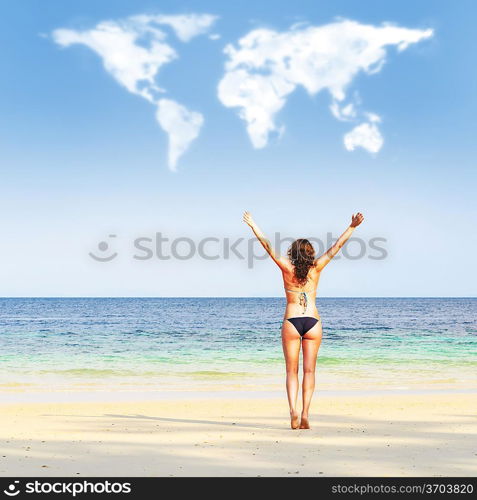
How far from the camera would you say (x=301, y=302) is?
23.2 feet

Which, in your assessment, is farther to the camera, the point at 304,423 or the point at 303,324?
the point at 304,423

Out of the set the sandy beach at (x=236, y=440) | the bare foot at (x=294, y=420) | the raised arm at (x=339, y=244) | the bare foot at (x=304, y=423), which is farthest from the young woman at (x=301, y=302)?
the sandy beach at (x=236, y=440)

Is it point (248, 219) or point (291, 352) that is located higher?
point (248, 219)

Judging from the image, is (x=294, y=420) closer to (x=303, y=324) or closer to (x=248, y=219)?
(x=303, y=324)

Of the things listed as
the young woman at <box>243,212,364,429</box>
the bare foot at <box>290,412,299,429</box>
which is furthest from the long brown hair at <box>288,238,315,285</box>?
the bare foot at <box>290,412,299,429</box>

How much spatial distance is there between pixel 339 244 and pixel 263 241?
2.73 feet

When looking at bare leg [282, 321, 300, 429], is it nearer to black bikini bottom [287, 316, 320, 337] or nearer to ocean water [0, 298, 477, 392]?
black bikini bottom [287, 316, 320, 337]

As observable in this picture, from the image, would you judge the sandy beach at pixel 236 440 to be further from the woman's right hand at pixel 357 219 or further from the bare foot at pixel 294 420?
the woman's right hand at pixel 357 219

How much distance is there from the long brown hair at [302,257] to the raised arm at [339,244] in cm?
10

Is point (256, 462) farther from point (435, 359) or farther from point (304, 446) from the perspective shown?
point (435, 359)

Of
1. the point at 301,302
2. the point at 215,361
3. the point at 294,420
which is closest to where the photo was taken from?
the point at 301,302

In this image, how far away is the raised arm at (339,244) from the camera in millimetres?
6875

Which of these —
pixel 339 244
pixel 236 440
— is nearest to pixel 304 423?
pixel 236 440

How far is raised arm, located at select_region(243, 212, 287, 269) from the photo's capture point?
7.00 meters
